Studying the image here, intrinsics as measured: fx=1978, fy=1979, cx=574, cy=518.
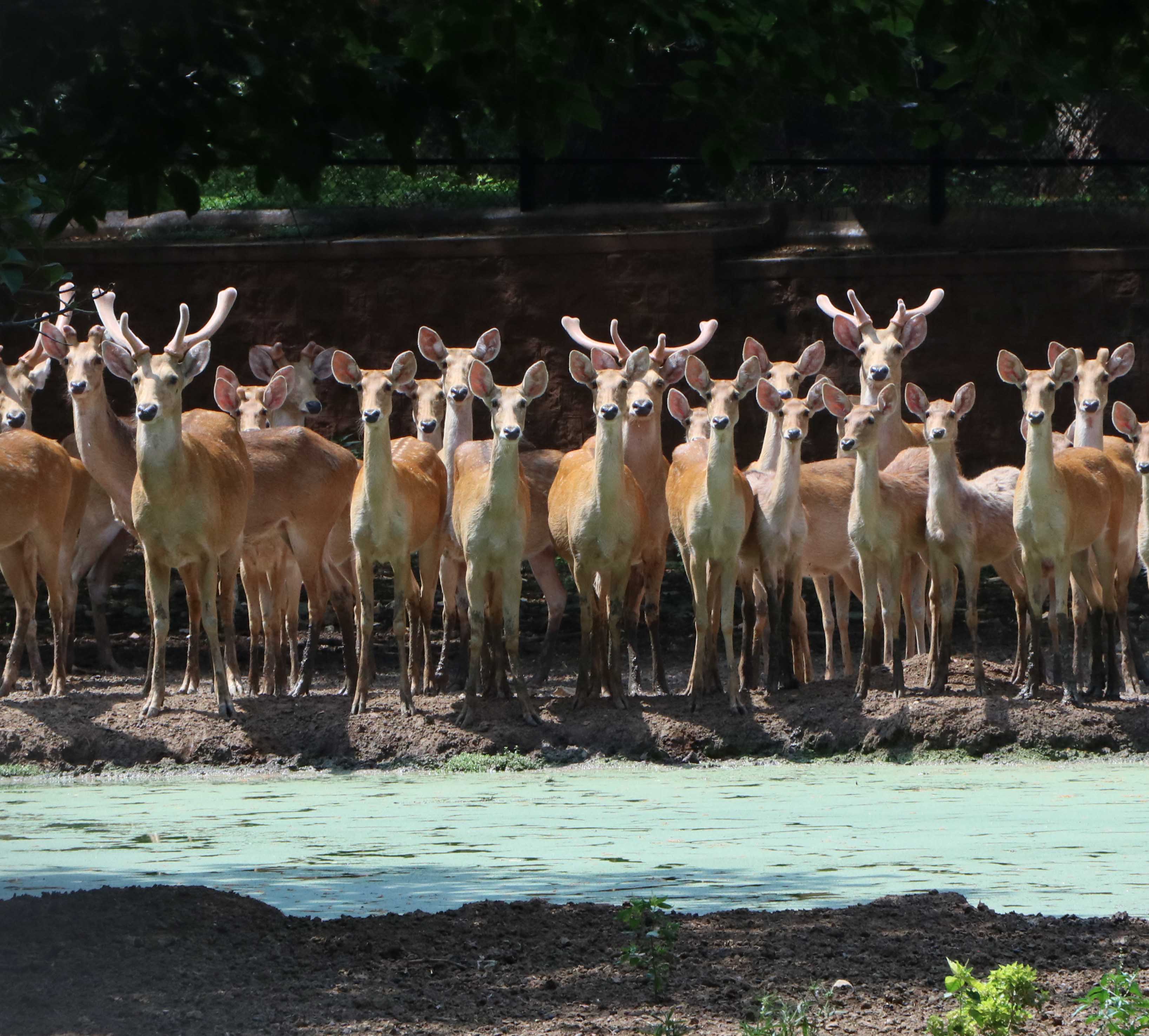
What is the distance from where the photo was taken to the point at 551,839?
29.0 feet

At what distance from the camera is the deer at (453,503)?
14.2m

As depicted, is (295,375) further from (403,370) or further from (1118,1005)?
(1118,1005)

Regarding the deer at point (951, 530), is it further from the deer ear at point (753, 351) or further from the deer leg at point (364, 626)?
the deer leg at point (364, 626)

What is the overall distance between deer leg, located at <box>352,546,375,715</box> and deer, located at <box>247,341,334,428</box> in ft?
13.4

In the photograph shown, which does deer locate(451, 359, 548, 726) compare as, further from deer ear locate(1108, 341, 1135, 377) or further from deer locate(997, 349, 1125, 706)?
deer ear locate(1108, 341, 1135, 377)

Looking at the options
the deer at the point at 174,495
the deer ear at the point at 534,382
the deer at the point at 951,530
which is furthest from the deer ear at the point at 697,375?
the deer at the point at 174,495

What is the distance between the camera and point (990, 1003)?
5207 millimetres

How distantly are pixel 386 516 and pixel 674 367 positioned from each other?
8.11ft

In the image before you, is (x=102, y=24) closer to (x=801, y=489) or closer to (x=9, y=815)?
(x=9, y=815)

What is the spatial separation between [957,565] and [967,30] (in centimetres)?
784

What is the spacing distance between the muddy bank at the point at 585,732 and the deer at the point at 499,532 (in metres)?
0.27

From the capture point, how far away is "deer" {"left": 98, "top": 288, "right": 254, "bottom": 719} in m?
12.4

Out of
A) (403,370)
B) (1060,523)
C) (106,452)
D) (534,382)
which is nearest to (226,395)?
(106,452)

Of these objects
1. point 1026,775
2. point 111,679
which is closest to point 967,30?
point 1026,775
